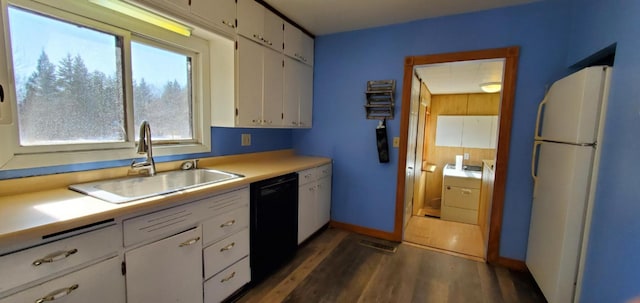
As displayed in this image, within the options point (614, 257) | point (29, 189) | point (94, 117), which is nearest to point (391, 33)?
point (614, 257)

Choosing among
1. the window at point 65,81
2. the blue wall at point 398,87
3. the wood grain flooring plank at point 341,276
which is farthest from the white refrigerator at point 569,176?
the window at point 65,81

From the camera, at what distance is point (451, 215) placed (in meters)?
4.07

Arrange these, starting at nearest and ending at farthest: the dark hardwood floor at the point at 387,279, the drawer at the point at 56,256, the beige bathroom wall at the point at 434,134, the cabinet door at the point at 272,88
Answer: the drawer at the point at 56,256, the dark hardwood floor at the point at 387,279, the cabinet door at the point at 272,88, the beige bathroom wall at the point at 434,134

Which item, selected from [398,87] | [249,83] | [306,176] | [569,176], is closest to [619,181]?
[569,176]

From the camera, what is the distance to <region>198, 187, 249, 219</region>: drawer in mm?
1601

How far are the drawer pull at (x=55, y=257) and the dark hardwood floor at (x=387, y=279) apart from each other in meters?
1.15

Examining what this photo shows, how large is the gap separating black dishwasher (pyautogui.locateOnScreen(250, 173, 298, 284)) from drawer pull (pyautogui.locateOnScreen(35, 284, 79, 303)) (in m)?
1.02

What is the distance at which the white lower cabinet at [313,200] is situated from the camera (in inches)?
102

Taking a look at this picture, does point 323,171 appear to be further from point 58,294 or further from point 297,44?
point 58,294

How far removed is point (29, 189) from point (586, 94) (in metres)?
3.19

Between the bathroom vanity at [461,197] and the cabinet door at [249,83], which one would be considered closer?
the cabinet door at [249,83]

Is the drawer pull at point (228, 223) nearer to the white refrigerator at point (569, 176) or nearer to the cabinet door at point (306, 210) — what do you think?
the cabinet door at point (306, 210)

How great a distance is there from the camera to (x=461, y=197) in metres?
4.04

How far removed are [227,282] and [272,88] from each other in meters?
1.74
